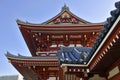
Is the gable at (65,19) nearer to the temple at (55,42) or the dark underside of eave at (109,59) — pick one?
the temple at (55,42)

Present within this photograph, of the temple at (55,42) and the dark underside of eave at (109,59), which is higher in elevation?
the temple at (55,42)

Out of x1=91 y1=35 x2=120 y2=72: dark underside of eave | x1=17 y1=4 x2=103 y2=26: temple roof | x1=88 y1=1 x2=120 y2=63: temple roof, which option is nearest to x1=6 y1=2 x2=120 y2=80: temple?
x1=17 y1=4 x2=103 y2=26: temple roof

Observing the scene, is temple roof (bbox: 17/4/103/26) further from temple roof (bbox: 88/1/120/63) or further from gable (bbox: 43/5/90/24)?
temple roof (bbox: 88/1/120/63)

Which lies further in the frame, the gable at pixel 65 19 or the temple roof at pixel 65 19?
the gable at pixel 65 19

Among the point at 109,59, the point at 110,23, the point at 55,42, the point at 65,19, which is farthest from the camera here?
the point at 65,19

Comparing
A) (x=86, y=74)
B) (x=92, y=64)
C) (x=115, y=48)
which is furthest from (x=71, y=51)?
(x=115, y=48)

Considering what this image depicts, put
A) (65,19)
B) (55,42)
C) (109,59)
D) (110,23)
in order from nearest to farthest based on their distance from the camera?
(110,23) < (109,59) < (55,42) < (65,19)

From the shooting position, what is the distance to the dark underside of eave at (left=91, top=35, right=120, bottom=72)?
619 centimetres

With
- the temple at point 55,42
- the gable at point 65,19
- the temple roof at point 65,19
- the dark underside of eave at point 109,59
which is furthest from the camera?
the gable at point 65,19

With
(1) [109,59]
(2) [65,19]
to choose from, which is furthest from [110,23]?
(2) [65,19]

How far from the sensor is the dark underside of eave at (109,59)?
619 centimetres

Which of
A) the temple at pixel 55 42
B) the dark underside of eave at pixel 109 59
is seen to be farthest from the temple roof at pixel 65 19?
the dark underside of eave at pixel 109 59

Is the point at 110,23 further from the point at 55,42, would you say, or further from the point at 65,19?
the point at 65,19

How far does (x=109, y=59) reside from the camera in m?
7.26
